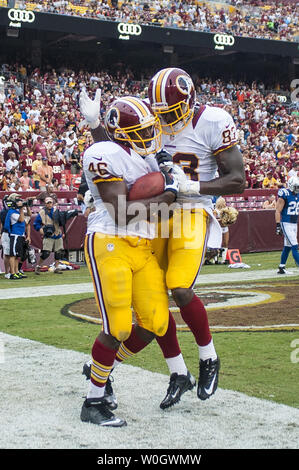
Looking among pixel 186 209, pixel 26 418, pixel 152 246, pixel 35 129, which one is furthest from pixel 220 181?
pixel 35 129

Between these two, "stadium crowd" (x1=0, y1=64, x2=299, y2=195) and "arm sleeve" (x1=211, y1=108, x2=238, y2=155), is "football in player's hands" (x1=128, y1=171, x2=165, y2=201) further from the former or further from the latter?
"stadium crowd" (x1=0, y1=64, x2=299, y2=195)

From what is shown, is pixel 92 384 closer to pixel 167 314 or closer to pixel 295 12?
pixel 167 314

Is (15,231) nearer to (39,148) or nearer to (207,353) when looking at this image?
(39,148)

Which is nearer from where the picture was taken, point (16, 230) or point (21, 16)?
point (16, 230)

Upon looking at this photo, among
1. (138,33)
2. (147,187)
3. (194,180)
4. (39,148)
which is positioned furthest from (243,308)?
(138,33)

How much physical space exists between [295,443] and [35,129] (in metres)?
15.8

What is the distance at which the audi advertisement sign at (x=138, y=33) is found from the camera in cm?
2373

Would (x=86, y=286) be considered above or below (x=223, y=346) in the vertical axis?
below

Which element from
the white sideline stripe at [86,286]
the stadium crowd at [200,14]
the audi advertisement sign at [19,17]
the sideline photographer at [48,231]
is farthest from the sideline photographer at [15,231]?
the stadium crowd at [200,14]

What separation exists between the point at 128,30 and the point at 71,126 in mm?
9063

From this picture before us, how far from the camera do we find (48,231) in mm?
11812

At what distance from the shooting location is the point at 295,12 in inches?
1312

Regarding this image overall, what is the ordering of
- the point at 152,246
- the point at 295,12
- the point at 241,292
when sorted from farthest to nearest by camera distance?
1. the point at 295,12
2. the point at 241,292
3. the point at 152,246
